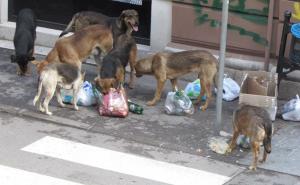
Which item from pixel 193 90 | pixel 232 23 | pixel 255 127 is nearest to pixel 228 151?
pixel 255 127

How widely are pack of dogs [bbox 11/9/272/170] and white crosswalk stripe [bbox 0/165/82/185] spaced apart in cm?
177

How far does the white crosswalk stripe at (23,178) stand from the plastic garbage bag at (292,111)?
11.3 feet

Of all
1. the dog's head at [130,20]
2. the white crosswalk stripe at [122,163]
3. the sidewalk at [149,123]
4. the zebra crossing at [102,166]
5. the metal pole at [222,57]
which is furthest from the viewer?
the dog's head at [130,20]

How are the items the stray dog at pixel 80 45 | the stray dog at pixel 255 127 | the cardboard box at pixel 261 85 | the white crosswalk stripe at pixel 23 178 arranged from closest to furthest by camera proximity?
the white crosswalk stripe at pixel 23 178
the stray dog at pixel 255 127
the cardboard box at pixel 261 85
the stray dog at pixel 80 45

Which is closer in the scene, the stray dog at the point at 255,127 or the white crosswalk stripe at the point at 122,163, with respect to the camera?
the white crosswalk stripe at the point at 122,163

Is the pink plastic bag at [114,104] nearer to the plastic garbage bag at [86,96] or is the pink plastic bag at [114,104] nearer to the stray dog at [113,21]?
the plastic garbage bag at [86,96]

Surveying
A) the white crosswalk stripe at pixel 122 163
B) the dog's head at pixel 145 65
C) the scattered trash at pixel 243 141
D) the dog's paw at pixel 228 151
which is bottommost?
the white crosswalk stripe at pixel 122 163

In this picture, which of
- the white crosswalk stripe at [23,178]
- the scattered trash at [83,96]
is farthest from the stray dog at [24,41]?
the white crosswalk stripe at [23,178]

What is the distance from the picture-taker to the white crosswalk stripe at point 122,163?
7867mm

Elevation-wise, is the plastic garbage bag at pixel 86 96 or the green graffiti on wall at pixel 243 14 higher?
the green graffiti on wall at pixel 243 14

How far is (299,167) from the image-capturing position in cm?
823

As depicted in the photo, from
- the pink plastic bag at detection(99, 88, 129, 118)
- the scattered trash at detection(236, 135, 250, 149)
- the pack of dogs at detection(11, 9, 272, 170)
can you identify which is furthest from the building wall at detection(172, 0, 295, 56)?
the scattered trash at detection(236, 135, 250, 149)

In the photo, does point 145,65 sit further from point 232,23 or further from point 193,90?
point 232,23

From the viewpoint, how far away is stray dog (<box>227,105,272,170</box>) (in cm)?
806
